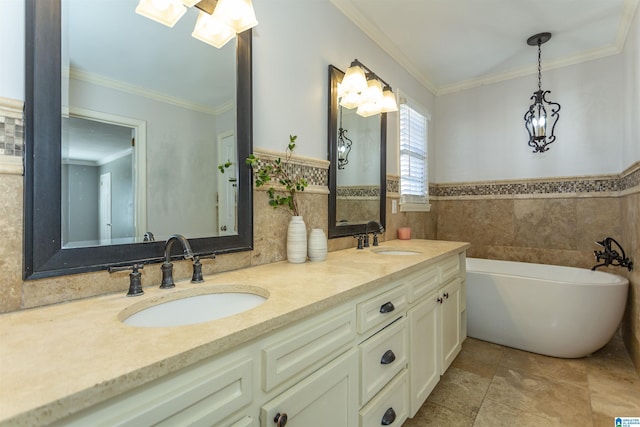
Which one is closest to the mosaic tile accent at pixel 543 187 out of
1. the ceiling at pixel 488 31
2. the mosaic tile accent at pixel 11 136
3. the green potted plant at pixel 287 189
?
the ceiling at pixel 488 31

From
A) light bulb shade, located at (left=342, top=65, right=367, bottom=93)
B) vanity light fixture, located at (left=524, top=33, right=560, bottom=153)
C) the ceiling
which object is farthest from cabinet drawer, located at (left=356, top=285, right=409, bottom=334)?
vanity light fixture, located at (left=524, top=33, right=560, bottom=153)

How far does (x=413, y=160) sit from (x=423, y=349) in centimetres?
186

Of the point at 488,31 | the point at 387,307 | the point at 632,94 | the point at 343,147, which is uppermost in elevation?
the point at 488,31

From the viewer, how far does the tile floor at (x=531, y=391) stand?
161cm

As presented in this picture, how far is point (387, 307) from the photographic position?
49.3 inches

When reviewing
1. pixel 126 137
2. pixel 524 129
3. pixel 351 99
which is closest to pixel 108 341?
pixel 126 137

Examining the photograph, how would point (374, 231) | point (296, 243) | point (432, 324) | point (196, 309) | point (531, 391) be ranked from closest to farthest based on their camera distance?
point (196, 309)
point (296, 243)
point (432, 324)
point (531, 391)
point (374, 231)

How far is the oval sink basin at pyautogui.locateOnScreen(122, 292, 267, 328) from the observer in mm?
931

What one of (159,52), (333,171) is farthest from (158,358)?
(333,171)

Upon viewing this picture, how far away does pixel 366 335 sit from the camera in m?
1.14

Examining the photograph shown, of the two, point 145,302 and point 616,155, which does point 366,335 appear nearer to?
point 145,302

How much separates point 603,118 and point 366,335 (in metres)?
2.98

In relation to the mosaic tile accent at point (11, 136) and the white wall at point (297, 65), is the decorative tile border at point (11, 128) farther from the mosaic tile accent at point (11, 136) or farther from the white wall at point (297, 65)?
the white wall at point (297, 65)

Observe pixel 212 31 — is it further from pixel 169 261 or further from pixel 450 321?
pixel 450 321
